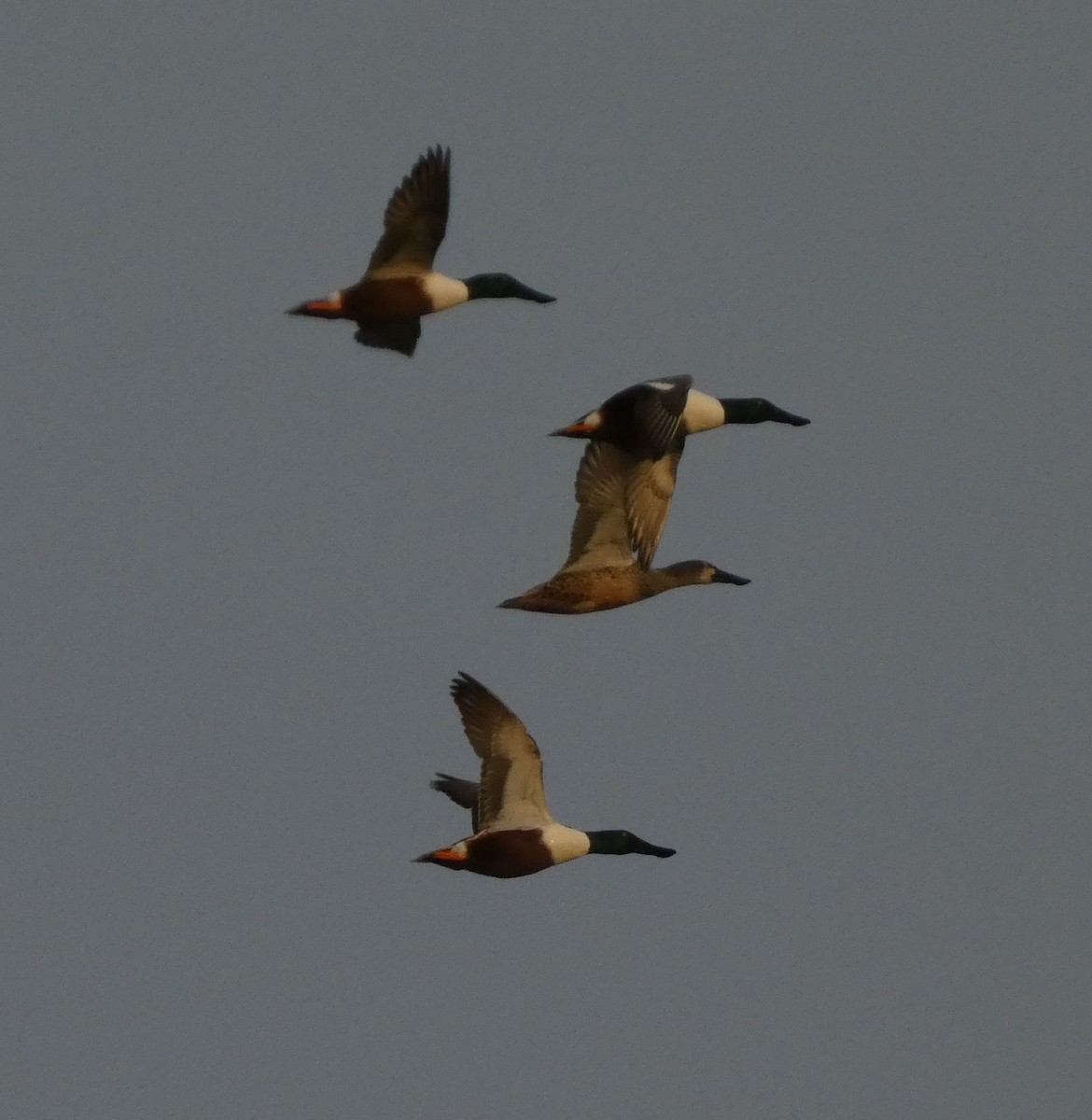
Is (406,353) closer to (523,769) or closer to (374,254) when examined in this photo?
(374,254)

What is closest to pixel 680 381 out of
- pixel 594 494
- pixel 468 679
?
pixel 594 494

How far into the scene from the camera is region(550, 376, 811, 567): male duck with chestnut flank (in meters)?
19.8

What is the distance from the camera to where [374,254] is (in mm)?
19812

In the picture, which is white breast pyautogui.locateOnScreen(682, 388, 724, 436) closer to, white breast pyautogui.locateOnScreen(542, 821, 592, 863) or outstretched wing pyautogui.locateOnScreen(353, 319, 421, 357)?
outstretched wing pyautogui.locateOnScreen(353, 319, 421, 357)

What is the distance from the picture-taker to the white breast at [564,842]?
19500mm

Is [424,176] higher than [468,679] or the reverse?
higher

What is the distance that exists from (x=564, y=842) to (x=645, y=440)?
263 cm

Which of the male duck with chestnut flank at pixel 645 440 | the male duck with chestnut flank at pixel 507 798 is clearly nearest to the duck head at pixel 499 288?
the male duck with chestnut flank at pixel 645 440

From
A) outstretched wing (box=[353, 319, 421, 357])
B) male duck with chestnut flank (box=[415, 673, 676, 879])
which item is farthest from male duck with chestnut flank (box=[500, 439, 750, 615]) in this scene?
outstretched wing (box=[353, 319, 421, 357])

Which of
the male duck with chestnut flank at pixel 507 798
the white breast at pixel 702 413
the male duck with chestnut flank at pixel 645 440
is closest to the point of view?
the male duck with chestnut flank at pixel 507 798

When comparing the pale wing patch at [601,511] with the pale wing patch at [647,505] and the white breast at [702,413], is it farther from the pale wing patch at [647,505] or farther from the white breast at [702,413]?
the white breast at [702,413]

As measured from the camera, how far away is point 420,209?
19578 millimetres

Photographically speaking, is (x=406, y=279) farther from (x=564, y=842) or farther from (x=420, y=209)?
(x=564, y=842)

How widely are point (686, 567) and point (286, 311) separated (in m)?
3.42
